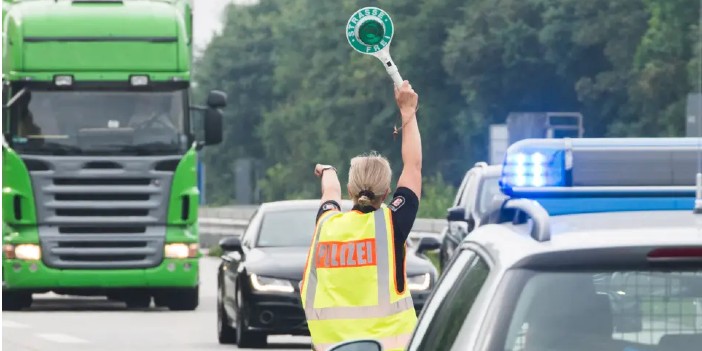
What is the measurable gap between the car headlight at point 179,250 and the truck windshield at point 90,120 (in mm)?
1275

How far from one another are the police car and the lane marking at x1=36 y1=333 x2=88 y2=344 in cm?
1408

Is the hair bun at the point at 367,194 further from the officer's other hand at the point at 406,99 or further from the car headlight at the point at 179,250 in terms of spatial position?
the car headlight at the point at 179,250

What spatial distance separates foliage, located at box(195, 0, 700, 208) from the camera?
7769 cm

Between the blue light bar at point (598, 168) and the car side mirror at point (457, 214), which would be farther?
the car side mirror at point (457, 214)

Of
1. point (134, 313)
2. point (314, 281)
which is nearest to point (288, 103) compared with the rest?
point (134, 313)

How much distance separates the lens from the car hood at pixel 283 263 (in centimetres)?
1767

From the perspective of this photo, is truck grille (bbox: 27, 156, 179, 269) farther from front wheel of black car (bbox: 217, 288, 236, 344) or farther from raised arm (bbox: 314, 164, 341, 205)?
raised arm (bbox: 314, 164, 341, 205)

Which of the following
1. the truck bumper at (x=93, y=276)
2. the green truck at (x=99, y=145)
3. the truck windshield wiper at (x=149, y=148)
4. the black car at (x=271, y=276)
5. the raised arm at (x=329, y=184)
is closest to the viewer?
the raised arm at (x=329, y=184)

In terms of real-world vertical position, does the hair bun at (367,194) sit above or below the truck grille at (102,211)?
above

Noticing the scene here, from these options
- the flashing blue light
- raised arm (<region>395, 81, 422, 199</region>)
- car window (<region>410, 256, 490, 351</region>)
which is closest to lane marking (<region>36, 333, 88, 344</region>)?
raised arm (<region>395, 81, 422, 199</region>)

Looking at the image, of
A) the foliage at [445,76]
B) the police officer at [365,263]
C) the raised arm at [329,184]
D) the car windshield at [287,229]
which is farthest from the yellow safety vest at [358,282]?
the foliage at [445,76]

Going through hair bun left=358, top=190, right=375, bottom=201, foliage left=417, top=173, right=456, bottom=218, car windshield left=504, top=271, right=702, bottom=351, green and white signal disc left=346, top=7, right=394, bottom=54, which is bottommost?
foliage left=417, top=173, right=456, bottom=218

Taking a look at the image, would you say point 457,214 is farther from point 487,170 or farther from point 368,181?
point 368,181

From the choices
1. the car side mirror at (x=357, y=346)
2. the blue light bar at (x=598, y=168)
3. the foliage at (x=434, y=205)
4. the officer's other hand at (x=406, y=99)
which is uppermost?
the officer's other hand at (x=406, y=99)
